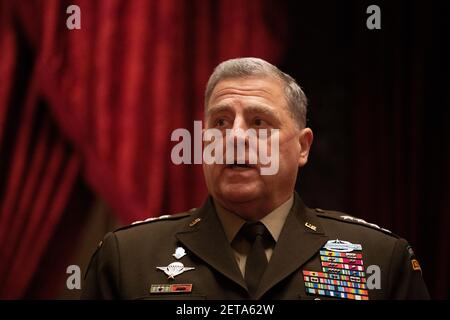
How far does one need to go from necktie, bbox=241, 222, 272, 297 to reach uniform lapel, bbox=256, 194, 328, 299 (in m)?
0.02

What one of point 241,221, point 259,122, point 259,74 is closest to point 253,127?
point 259,122

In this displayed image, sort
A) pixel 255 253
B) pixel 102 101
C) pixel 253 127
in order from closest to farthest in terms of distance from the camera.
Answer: pixel 255 253 < pixel 253 127 < pixel 102 101

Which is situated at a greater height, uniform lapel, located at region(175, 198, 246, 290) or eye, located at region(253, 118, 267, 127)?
eye, located at region(253, 118, 267, 127)

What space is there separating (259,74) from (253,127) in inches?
7.6

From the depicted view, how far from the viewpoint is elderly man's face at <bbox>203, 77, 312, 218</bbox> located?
1.78 metres

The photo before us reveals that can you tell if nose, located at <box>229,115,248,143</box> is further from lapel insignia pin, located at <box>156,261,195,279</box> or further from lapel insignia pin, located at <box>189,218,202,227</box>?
lapel insignia pin, located at <box>156,261,195,279</box>

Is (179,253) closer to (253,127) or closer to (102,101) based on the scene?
(253,127)

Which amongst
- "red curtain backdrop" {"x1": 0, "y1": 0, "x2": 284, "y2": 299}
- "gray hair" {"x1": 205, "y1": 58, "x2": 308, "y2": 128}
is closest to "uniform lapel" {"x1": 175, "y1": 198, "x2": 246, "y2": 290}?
"gray hair" {"x1": 205, "y1": 58, "x2": 308, "y2": 128}

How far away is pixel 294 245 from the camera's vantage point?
1.80 m

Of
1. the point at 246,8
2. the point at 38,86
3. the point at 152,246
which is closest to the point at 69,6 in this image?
the point at 38,86

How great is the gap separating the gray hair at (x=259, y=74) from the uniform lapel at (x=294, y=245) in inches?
12.5

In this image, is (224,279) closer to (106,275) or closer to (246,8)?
(106,275)

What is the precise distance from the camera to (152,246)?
186 cm

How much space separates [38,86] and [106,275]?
1350mm
